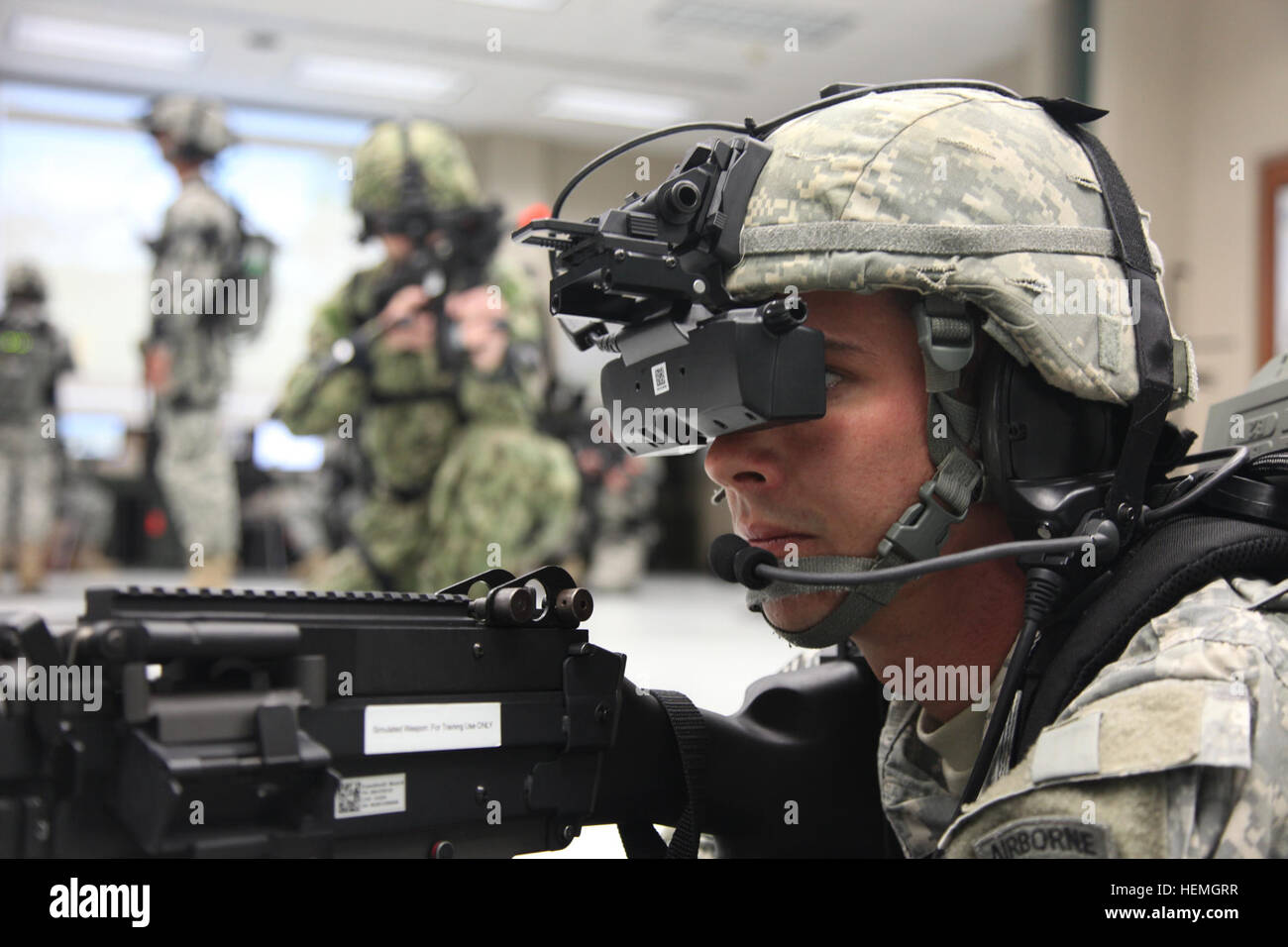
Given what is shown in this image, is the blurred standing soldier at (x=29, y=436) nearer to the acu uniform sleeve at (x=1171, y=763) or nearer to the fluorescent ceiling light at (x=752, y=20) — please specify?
the fluorescent ceiling light at (x=752, y=20)

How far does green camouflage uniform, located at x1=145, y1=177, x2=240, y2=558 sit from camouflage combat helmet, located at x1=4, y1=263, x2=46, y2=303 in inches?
90.7

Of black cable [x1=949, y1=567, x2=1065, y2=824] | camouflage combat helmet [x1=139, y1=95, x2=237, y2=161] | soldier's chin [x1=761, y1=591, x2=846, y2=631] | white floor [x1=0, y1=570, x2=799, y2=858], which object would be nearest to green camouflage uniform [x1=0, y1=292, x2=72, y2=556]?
white floor [x1=0, y1=570, x2=799, y2=858]

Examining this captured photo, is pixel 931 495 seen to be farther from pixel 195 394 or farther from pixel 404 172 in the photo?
pixel 195 394

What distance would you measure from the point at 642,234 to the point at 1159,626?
510 mm

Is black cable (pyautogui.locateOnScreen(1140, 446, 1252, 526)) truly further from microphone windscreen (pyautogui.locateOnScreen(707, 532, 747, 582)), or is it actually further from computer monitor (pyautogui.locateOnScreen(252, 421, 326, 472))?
computer monitor (pyautogui.locateOnScreen(252, 421, 326, 472))

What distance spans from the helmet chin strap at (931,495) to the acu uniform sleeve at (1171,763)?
200 millimetres

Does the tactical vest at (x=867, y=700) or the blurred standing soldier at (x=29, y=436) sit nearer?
the tactical vest at (x=867, y=700)

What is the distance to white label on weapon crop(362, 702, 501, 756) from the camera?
0.79 m

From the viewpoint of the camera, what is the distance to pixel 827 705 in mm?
1178

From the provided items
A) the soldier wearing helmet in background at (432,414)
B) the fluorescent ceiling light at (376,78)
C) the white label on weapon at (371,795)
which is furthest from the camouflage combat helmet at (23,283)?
the white label on weapon at (371,795)

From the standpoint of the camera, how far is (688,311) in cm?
97

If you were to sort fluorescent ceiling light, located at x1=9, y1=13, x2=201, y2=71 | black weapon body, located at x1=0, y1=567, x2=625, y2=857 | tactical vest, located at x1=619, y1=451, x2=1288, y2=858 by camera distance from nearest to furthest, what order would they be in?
black weapon body, located at x1=0, y1=567, x2=625, y2=857 < tactical vest, located at x1=619, y1=451, x2=1288, y2=858 < fluorescent ceiling light, located at x1=9, y1=13, x2=201, y2=71

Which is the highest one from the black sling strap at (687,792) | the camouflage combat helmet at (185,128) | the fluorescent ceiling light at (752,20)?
the fluorescent ceiling light at (752,20)

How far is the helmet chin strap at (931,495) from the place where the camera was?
3.23 feet
